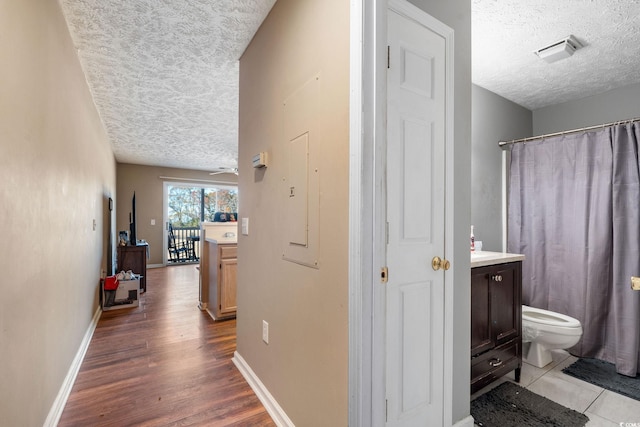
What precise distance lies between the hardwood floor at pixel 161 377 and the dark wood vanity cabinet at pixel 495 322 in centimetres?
128

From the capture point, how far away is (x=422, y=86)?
1363 millimetres

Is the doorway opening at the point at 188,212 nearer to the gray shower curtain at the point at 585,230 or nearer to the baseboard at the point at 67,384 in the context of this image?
the baseboard at the point at 67,384

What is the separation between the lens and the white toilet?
211 cm

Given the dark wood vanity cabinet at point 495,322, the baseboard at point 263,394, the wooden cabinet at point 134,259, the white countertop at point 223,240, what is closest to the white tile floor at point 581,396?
the dark wood vanity cabinet at point 495,322

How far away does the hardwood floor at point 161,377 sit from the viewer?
5.47ft

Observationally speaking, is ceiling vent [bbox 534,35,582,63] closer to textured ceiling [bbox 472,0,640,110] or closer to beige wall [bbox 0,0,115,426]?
textured ceiling [bbox 472,0,640,110]

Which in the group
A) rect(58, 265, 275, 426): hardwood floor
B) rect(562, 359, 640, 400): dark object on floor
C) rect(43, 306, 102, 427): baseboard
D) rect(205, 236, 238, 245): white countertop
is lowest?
rect(562, 359, 640, 400): dark object on floor

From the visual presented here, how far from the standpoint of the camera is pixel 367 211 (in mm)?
1084

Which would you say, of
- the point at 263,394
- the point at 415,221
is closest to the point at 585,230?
the point at 415,221

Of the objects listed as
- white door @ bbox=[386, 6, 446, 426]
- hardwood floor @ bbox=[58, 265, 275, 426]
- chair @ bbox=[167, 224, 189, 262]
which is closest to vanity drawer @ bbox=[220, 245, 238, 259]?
hardwood floor @ bbox=[58, 265, 275, 426]

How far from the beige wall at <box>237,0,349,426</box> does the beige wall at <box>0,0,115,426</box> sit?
3.56 feet

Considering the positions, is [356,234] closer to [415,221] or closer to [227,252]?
[415,221]

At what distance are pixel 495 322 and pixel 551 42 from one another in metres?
1.97

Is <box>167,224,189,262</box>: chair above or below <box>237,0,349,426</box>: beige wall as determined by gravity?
below
